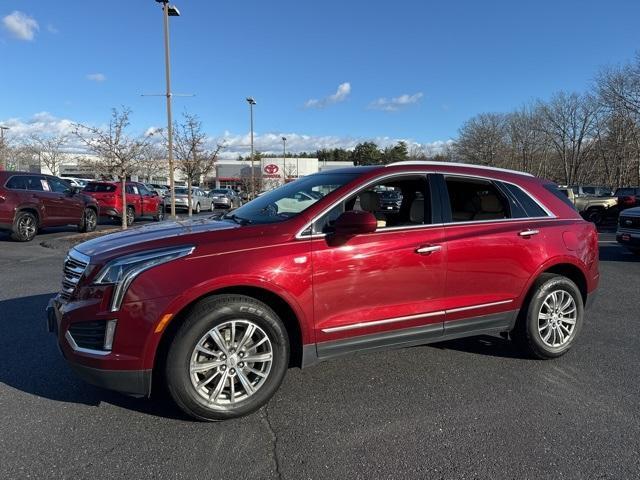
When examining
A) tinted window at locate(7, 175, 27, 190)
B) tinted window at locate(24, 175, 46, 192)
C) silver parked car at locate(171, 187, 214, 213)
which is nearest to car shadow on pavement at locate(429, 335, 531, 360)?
tinted window at locate(7, 175, 27, 190)

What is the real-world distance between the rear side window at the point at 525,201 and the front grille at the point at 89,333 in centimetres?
358

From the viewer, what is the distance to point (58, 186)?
14.0 meters

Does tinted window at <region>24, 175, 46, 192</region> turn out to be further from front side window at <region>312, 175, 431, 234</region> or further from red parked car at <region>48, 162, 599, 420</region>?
front side window at <region>312, 175, 431, 234</region>

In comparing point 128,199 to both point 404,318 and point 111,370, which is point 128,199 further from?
point 404,318

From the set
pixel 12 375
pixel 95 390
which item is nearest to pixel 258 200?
pixel 95 390

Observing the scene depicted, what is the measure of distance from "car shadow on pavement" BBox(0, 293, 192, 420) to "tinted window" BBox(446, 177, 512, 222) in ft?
9.14

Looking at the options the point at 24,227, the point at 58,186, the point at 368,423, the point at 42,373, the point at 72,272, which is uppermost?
the point at 58,186

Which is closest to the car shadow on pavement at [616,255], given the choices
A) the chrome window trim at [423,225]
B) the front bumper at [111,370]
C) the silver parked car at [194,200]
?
the chrome window trim at [423,225]

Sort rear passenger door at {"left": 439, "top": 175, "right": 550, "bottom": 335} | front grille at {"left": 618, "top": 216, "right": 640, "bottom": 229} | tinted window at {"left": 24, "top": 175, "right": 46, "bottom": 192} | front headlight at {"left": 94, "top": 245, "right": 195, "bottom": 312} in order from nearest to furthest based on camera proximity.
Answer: front headlight at {"left": 94, "top": 245, "right": 195, "bottom": 312} → rear passenger door at {"left": 439, "top": 175, "right": 550, "bottom": 335} → front grille at {"left": 618, "top": 216, "right": 640, "bottom": 229} → tinted window at {"left": 24, "top": 175, "right": 46, "bottom": 192}

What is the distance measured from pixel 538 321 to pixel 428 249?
4.68 ft

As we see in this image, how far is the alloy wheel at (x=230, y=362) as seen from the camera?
10.6 feet

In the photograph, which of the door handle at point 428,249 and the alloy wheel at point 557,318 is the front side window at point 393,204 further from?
the alloy wheel at point 557,318

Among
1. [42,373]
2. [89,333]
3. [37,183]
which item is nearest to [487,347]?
[89,333]

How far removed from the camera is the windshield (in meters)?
A: 3.82
